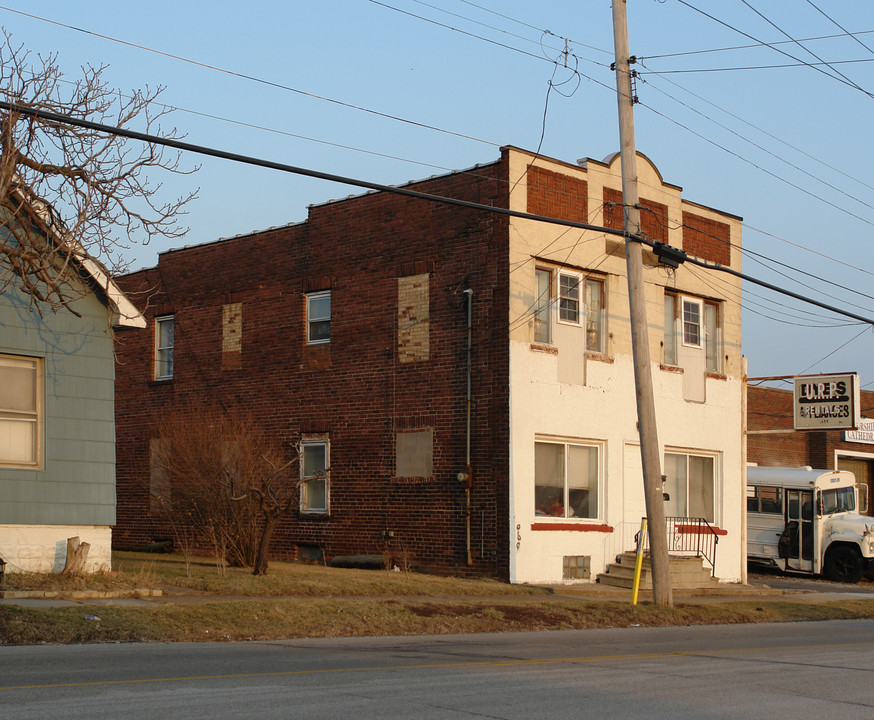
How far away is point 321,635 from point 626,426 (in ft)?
39.9

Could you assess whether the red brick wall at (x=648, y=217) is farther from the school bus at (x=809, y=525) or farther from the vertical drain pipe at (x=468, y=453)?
the school bus at (x=809, y=525)

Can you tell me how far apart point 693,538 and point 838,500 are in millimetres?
6902

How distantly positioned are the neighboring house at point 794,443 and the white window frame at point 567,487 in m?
14.9

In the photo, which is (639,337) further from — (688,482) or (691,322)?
(688,482)

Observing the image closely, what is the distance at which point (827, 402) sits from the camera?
29844mm

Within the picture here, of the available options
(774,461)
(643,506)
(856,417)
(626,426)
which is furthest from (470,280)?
(774,461)

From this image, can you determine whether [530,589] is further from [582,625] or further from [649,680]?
[649,680]

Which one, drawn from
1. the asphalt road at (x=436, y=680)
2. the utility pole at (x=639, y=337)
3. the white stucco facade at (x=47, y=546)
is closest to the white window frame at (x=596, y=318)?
the utility pole at (x=639, y=337)

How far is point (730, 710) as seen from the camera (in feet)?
28.6

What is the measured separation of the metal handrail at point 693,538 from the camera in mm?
25516

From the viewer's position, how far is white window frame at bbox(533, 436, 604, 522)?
22.6 meters

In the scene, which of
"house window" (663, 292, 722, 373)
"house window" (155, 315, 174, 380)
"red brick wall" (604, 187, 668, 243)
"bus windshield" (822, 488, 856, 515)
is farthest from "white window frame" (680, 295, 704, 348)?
"house window" (155, 315, 174, 380)

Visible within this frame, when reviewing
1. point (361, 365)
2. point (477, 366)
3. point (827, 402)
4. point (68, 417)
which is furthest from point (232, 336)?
point (827, 402)

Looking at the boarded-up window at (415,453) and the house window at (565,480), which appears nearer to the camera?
the house window at (565,480)
